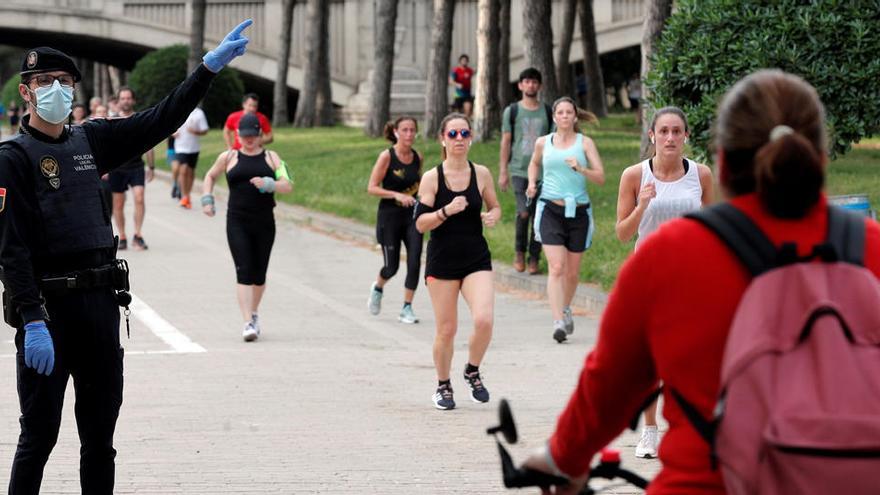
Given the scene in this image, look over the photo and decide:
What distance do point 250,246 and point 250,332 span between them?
747mm

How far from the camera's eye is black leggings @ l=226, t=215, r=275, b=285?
12352 mm

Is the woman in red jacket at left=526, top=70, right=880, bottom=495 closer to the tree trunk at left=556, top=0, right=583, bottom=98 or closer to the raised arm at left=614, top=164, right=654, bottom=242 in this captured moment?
the raised arm at left=614, top=164, right=654, bottom=242

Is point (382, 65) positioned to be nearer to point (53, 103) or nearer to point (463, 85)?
point (463, 85)

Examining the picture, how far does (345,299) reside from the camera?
14734 mm

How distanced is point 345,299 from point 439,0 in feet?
61.0

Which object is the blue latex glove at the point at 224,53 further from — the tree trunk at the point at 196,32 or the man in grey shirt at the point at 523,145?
the tree trunk at the point at 196,32

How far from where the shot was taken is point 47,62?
5.99 meters

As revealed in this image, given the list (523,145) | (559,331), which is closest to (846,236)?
(559,331)

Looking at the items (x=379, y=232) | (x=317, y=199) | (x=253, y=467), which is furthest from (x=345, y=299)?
(x=317, y=199)

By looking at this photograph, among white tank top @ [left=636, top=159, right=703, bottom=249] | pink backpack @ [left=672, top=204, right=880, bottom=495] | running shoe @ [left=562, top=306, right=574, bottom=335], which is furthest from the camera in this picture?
running shoe @ [left=562, top=306, right=574, bottom=335]

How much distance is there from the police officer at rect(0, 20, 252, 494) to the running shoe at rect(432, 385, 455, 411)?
3613mm

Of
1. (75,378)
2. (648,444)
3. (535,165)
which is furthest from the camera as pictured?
(535,165)

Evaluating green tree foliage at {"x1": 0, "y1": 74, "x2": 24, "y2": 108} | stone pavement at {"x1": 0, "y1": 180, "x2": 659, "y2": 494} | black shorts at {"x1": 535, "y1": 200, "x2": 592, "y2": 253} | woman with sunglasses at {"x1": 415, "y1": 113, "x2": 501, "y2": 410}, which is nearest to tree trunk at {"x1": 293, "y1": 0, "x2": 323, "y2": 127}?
green tree foliage at {"x1": 0, "y1": 74, "x2": 24, "y2": 108}

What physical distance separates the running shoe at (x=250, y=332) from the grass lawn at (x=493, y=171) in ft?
11.6
